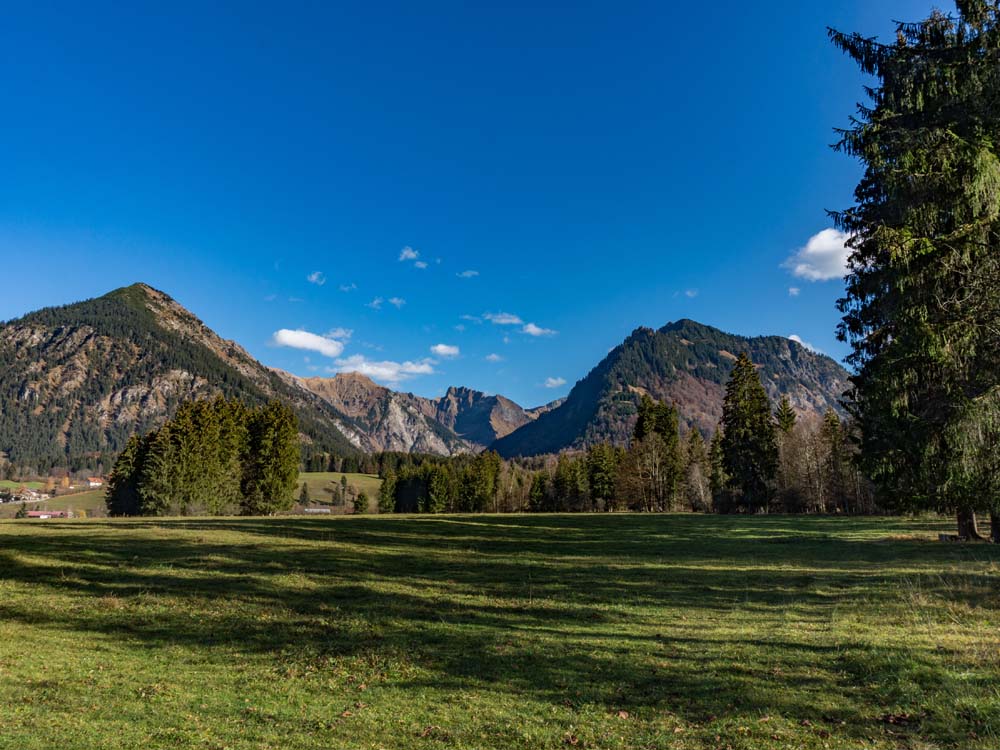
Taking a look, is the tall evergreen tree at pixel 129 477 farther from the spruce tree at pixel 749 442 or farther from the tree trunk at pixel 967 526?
the tree trunk at pixel 967 526

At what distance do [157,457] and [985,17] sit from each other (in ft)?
248

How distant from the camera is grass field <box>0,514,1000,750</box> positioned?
8.36 meters

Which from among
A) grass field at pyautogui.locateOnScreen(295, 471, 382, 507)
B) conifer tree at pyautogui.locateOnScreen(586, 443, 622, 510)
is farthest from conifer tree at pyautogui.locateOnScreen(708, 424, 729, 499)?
grass field at pyautogui.locateOnScreen(295, 471, 382, 507)

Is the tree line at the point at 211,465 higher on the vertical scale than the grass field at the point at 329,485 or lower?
higher

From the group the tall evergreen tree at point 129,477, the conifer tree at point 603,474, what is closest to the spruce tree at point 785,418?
the conifer tree at point 603,474

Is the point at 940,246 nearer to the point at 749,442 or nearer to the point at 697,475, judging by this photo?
the point at 749,442

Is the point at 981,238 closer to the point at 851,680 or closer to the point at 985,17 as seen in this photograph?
the point at 985,17

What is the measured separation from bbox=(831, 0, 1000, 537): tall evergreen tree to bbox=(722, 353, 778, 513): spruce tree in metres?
47.3

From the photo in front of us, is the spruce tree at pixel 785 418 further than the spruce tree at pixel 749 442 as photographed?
Yes

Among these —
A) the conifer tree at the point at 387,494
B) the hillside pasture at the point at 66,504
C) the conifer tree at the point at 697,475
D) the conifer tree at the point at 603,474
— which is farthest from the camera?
the hillside pasture at the point at 66,504

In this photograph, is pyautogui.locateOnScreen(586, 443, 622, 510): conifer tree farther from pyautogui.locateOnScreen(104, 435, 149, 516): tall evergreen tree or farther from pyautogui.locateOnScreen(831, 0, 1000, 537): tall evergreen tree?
pyautogui.locateOnScreen(831, 0, 1000, 537): tall evergreen tree

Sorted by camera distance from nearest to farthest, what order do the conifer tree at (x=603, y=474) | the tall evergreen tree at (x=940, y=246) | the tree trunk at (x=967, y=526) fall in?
the tall evergreen tree at (x=940, y=246) < the tree trunk at (x=967, y=526) < the conifer tree at (x=603, y=474)

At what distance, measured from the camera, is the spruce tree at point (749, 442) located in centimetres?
6550

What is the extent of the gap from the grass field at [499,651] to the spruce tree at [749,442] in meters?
40.2
